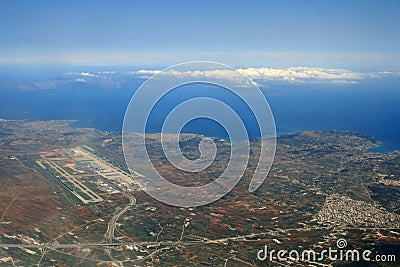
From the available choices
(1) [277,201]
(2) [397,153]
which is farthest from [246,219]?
(2) [397,153]

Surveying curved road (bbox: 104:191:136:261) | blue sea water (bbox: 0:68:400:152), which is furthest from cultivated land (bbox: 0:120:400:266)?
blue sea water (bbox: 0:68:400:152)

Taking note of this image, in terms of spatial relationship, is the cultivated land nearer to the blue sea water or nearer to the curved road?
the curved road

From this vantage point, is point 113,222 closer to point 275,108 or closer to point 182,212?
point 182,212

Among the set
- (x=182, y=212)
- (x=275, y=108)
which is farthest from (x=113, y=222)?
(x=275, y=108)

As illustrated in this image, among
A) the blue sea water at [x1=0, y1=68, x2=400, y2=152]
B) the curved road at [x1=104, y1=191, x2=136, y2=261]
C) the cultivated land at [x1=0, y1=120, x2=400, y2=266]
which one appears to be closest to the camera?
the cultivated land at [x1=0, y1=120, x2=400, y2=266]

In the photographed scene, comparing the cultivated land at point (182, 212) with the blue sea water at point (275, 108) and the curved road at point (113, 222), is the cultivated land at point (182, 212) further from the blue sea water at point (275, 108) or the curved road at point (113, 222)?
the blue sea water at point (275, 108)

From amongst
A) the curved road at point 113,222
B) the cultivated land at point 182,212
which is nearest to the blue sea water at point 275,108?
the cultivated land at point 182,212

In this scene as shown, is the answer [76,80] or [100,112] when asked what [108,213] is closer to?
[100,112]
